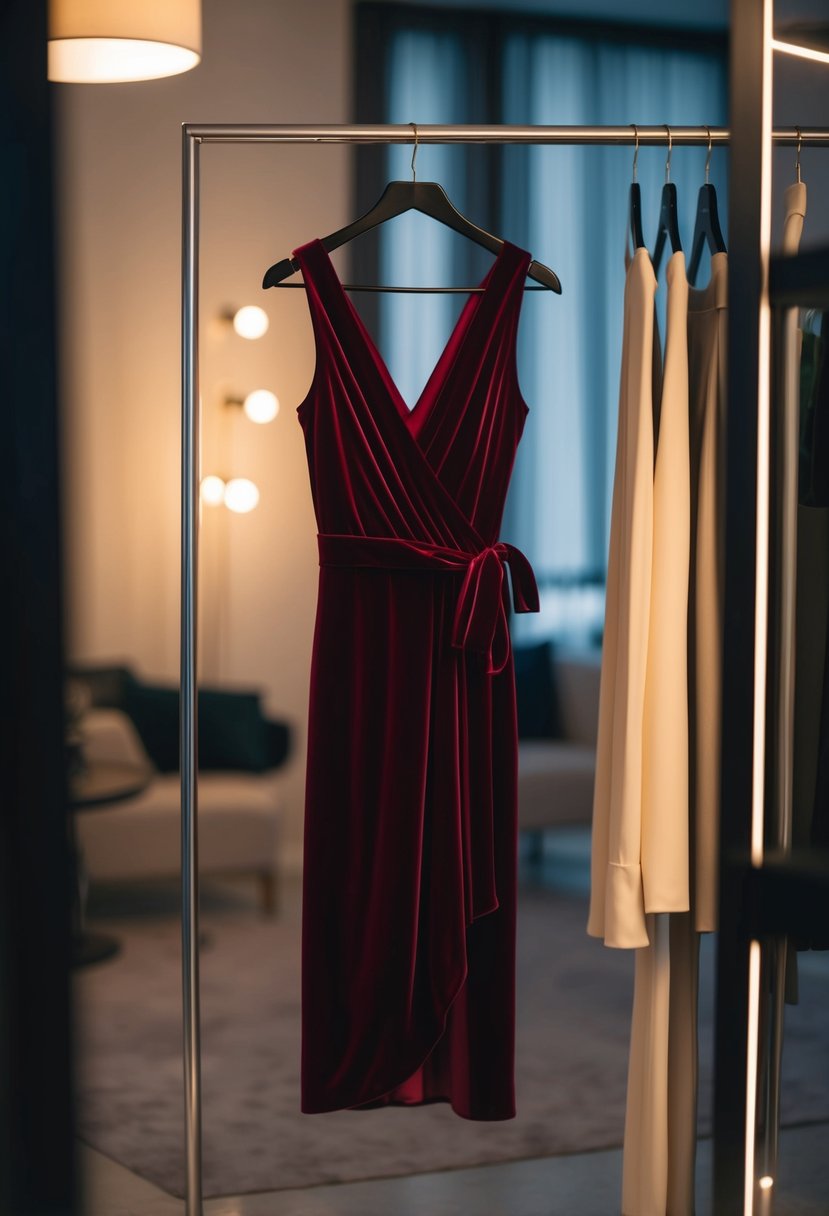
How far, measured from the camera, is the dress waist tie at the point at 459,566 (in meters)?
1.72

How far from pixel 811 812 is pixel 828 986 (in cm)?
188

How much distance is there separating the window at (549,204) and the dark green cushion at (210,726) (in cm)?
132

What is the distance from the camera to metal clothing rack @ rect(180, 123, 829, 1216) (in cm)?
178

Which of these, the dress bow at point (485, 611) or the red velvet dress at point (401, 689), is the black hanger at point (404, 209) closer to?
the red velvet dress at point (401, 689)

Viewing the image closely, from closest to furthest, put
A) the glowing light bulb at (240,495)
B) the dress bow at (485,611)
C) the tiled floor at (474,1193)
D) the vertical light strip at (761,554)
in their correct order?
1. the vertical light strip at (761,554)
2. the dress bow at (485,611)
3. the tiled floor at (474,1193)
4. the glowing light bulb at (240,495)

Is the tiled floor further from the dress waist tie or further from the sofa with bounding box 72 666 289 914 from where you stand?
Answer: the sofa with bounding box 72 666 289 914

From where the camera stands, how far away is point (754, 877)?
134cm

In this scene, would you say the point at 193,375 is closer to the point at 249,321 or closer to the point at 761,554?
the point at 761,554

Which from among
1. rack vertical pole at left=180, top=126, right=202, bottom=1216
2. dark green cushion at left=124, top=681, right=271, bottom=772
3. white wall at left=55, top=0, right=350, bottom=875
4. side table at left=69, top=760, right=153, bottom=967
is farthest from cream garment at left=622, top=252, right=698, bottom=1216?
white wall at left=55, top=0, right=350, bottom=875

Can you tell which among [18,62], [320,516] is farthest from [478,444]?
[18,62]

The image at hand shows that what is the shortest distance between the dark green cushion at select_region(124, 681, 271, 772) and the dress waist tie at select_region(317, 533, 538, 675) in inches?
106

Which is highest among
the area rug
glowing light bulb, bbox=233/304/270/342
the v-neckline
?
glowing light bulb, bbox=233/304/270/342

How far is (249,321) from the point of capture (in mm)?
4680

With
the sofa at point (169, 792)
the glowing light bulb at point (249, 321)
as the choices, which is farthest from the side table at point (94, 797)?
the glowing light bulb at point (249, 321)
